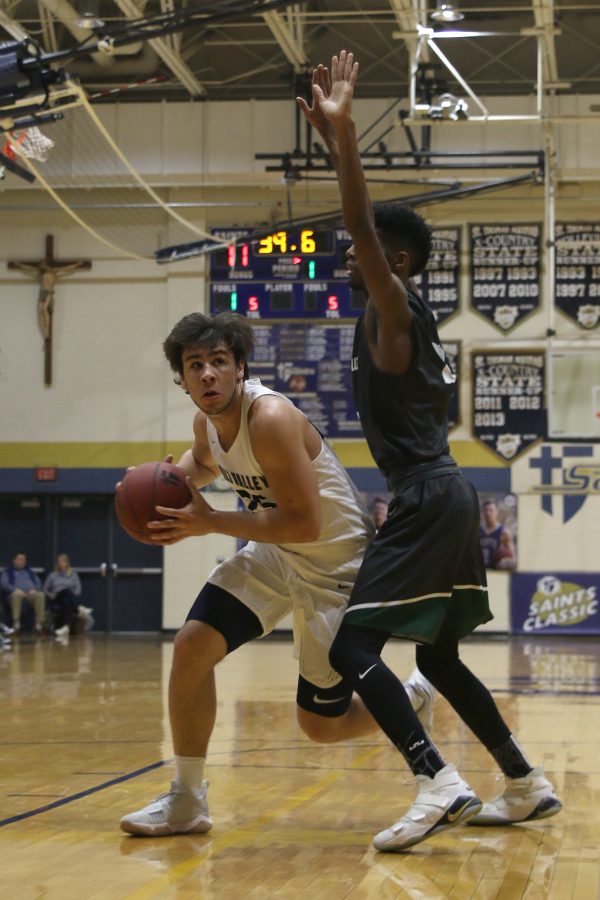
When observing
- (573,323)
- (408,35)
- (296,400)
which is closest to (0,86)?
(408,35)

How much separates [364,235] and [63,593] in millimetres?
14998

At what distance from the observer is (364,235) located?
3676mm

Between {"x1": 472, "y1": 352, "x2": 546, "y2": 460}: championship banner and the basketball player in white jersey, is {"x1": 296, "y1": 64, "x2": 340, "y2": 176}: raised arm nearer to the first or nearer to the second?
the basketball player in white jersey

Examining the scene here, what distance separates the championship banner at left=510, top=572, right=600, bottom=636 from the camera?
17.6 metres

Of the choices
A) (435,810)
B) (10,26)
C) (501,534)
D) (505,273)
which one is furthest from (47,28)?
(435,810)

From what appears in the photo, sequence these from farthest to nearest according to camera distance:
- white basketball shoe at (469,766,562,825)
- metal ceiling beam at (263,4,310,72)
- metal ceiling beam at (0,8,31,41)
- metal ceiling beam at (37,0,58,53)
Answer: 1. metal ceiling beam at (37,0,58,53)
2. metal ceiling beam at (263,4,310,72)
3. metal ceiling beam at (0,8,31,41)
4. white basketball shoe at (469,766,562,825)

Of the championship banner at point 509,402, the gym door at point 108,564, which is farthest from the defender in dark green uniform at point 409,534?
the gym door at point 108,564

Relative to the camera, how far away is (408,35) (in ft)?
44.3

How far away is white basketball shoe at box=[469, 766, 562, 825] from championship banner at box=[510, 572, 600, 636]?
44.9 feet

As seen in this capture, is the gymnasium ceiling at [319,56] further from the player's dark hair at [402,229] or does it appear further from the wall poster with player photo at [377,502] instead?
the player's dark hair at [402,229]

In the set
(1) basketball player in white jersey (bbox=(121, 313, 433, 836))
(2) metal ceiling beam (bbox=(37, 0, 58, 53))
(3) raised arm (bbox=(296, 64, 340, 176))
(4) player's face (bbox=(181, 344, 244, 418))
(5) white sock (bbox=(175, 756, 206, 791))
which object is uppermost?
(2) metal ceiling beam (bbox=(37, 0, 58, 53))

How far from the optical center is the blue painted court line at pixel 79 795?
4.30m

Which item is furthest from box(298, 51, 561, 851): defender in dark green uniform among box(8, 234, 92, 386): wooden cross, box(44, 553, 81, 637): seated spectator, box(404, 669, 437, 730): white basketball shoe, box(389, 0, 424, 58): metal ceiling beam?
box(8, 234, 92, 386): wooden cross

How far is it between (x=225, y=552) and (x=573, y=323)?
5920mm
